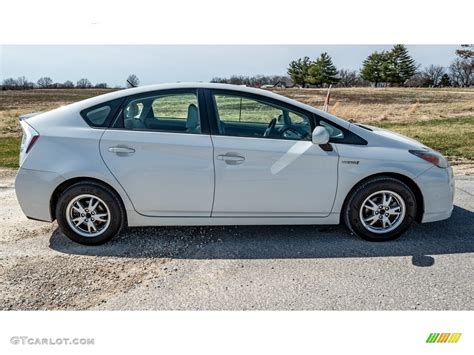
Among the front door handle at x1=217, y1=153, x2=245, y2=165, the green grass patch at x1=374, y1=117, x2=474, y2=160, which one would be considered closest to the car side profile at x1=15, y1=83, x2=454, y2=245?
the front door handle at x1=217, y1=153, x2=245, y2=165

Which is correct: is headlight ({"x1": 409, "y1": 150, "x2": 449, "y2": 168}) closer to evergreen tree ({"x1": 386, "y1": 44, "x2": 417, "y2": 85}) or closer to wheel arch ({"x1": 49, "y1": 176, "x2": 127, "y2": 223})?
wheel arch ({"x1": 49, "y1": 176, "x2": 127, "y2": 223})

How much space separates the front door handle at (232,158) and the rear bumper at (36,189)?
1.47m

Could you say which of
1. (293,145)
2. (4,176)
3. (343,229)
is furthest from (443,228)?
(4,176)

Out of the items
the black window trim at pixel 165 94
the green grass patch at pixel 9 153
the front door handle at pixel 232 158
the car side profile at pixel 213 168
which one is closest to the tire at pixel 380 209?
the car side profile at pixel 213 168

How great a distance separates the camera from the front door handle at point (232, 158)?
11.0ft

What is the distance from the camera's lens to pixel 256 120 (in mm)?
3697

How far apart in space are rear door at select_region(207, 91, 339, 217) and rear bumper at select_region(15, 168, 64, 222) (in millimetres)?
1508

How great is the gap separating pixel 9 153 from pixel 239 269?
288 inches

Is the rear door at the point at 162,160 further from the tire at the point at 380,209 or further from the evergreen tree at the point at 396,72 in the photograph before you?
the evergreen tree at the point at 396,72

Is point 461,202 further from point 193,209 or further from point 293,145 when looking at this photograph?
point 193,209

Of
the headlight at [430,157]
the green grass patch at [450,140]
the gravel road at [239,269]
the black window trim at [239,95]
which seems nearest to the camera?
the gravel road at [239,269]

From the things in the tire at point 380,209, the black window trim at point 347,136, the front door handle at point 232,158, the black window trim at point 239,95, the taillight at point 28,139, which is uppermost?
the black window trim at point 239,95

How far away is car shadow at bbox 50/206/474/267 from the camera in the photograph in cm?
335

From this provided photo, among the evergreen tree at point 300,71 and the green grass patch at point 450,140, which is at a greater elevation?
the evergreen tree at point 300,71
